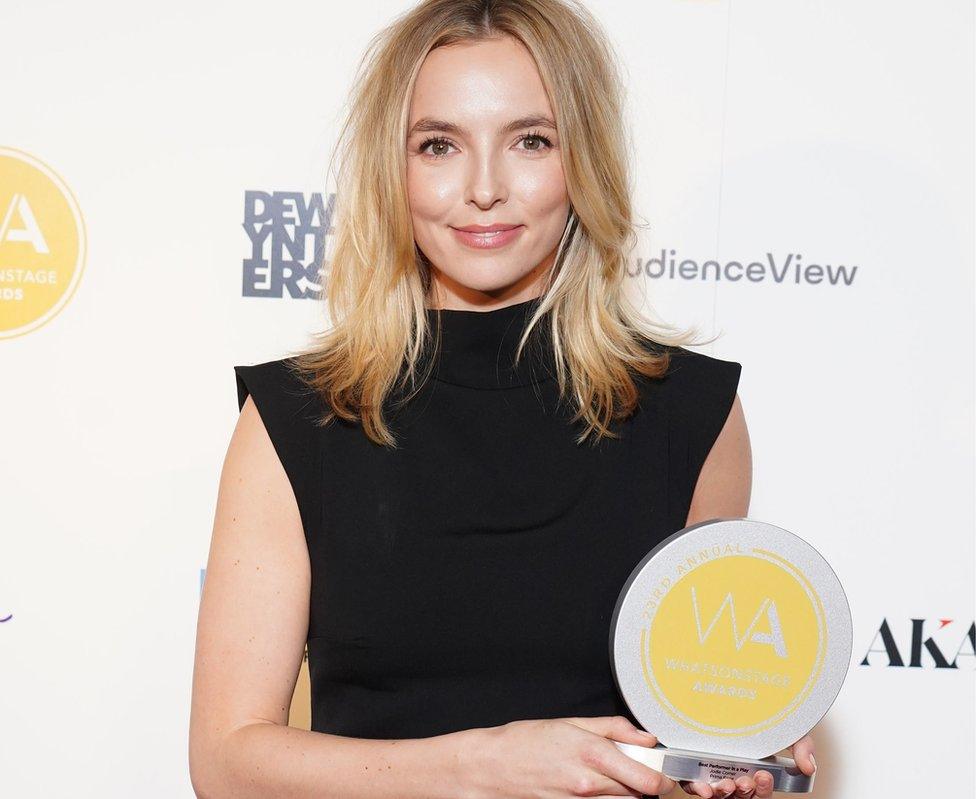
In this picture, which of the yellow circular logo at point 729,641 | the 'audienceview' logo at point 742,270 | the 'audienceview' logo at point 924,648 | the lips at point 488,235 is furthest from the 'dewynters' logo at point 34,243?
the 'audienceview' logo at point 924,648

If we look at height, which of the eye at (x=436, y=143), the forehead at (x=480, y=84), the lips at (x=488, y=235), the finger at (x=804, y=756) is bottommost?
the finger at (x=804, y=756)

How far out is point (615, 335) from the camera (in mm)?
1449

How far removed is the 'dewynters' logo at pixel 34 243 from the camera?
1.73m

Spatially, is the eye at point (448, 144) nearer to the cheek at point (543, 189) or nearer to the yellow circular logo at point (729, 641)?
the cheek at point (543, 189)

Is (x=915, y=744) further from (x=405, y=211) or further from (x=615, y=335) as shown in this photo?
(x=405, y=211)

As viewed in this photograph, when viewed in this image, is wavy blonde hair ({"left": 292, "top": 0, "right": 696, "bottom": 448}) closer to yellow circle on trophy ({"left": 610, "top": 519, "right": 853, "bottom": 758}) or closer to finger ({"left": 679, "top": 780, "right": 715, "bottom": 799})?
yellow circle on trophy ({"left": 610, "top": 519, "right": 853, "bottom": 758})

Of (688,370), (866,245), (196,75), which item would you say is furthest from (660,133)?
(196,75)

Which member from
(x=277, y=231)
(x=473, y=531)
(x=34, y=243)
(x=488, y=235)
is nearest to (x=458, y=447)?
(x=473, y=531)

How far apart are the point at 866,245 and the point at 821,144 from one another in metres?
0.17

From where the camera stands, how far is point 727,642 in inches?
43.6

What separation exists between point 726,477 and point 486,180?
1.56ft

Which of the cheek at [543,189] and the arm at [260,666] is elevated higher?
the cheek at [543,189]

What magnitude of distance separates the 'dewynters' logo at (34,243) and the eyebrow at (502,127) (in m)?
0.66

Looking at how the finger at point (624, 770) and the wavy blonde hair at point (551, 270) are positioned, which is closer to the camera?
the finger at point (624, 770)
